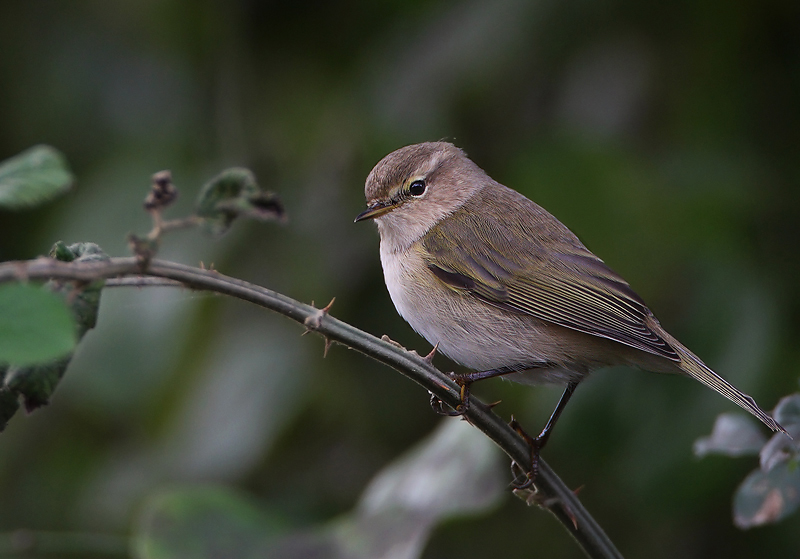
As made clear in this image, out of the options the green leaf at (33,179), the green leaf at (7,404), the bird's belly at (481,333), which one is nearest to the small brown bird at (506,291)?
the bird's belly at (481,333)

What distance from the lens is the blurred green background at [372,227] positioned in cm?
383

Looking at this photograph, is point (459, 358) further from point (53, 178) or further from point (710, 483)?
point (53, 178)

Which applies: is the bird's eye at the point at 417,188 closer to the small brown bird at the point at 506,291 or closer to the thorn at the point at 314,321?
the small brown bird at the point at 506,291

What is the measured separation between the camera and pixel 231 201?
1451 mm

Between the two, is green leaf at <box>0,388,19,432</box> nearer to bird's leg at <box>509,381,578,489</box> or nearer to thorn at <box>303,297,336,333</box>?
thorn at <box>303,297,336,333</box>

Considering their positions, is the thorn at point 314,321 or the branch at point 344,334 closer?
the branch at point 344,334

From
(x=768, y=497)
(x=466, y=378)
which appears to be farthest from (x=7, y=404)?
(x=768, y=497)

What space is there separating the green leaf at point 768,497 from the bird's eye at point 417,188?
6.55 ft

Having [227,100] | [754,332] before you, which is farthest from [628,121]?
[227,100]

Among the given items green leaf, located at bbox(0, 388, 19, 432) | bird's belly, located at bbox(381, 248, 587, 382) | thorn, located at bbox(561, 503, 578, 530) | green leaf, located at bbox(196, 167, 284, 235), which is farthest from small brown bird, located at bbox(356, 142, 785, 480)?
green leaf, located at bbox(0, 388, 19, 432)

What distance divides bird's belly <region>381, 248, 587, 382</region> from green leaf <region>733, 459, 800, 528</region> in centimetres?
96

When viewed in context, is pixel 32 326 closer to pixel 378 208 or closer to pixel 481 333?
pixel 481 333

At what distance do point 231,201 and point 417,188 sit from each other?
7.42 ft

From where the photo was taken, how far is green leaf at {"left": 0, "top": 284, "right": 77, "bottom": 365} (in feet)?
3.43
